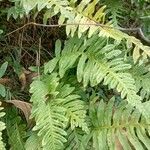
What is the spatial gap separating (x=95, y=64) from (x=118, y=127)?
302 mm

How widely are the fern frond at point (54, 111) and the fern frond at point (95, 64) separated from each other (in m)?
0.07

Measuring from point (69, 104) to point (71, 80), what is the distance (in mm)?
184

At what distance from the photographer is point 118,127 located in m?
2.06

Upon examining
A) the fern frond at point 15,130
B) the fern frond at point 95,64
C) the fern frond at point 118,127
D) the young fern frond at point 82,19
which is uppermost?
the young fern frond at point 82,19

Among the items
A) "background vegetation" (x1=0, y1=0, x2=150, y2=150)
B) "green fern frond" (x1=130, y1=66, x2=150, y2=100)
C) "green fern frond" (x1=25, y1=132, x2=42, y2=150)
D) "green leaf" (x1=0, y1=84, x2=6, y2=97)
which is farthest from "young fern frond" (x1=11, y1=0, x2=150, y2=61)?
"green fern frond" (x1=25, y1=132, x2=42, y2=150)

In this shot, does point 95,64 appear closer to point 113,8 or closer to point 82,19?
point 82,19

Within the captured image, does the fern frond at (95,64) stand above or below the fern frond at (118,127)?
above

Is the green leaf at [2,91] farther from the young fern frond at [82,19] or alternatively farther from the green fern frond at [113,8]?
the green fern frond at [113,8]

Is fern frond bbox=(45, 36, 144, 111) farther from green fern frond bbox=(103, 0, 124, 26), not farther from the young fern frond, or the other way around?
green fern frond bbox=(103, 0, 124, 26)

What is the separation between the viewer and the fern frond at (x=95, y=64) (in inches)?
76.5

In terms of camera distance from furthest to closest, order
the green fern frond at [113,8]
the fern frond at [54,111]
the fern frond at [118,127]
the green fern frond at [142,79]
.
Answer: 1. the green fern frond at [113,8]
2. the green fern frond at [142,79]
3. the fern frond at [118,127]
4. the fern frond at [54,111]

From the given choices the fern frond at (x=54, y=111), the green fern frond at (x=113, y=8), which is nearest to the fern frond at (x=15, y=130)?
the fern frond at (x=54, y=111)

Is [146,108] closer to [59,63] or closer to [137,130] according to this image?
[137,130]

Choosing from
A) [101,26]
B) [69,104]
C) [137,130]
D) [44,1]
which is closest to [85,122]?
[69,104]
